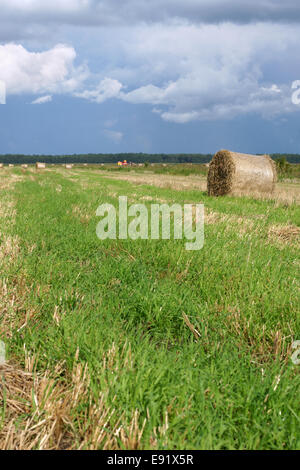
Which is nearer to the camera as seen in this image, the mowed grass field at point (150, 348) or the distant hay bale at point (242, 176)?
the mowed grass field at point (150, 348)

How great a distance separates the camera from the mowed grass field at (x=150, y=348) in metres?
1.77

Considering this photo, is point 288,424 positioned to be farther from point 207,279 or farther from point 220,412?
point 207,279

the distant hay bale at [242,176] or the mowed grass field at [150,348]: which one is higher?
the distant hay bale at [242,176]

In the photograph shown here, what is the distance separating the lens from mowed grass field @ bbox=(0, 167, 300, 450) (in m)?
1.77

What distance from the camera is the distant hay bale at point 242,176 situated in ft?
45.5

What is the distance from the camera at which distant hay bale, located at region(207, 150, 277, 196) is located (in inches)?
546

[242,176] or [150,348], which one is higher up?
[242,176]

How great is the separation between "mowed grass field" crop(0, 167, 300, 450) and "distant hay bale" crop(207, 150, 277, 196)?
9.27 m

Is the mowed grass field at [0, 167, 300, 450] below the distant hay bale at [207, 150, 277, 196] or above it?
below

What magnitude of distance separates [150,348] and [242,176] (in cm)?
1247

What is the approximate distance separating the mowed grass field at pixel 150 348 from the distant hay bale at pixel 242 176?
30.4ft

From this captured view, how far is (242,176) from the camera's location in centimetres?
1397

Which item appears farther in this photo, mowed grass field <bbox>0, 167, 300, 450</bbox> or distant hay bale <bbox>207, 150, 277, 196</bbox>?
distant hay bale <bbox>207, 150, 277, 196</bbox>
